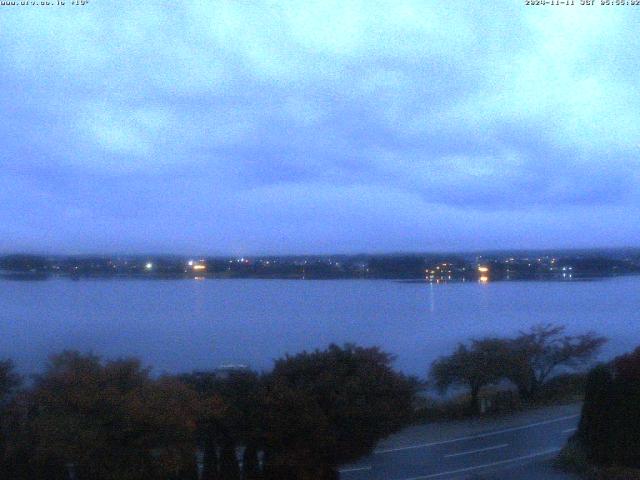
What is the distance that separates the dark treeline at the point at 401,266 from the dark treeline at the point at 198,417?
52.5ft

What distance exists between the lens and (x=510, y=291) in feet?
119

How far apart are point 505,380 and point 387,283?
13.0 m

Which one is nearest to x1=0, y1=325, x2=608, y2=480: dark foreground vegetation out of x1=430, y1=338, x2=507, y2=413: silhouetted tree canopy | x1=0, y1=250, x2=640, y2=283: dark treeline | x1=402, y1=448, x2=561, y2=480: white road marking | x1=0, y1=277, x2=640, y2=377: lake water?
x1=402, y1=448, x2=561, y2=480: white road marking

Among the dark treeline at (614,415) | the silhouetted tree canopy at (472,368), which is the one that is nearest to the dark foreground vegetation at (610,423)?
the dark treeline at (614,415)

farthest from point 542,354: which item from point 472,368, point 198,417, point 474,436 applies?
point 198,417

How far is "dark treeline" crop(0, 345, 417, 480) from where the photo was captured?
8.53 m

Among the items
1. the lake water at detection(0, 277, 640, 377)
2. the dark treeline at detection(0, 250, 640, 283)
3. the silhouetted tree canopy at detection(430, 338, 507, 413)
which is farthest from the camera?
the dark treeline at detection(0, 250, 640, 283)

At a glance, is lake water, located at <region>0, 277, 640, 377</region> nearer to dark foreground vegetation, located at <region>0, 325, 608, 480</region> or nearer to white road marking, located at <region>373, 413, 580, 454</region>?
white road marking, located at <region>373, 413, 580, 454</region>

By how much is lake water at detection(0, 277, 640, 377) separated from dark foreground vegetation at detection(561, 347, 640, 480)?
986cm

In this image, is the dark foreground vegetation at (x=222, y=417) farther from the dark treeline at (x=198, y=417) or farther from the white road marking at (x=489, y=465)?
the white road marking at (x=489, y=465)

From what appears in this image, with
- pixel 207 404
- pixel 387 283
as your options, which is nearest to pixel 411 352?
pixel 387 283

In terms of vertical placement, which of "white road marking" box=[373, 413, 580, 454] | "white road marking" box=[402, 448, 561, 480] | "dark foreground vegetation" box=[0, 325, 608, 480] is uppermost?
"dark foreground vegetation" box=[0, 325, 608, 480]

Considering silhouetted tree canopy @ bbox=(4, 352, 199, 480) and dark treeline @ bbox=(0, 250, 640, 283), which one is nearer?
silhouetted tree canopy @ bbox=(4, 352, 199, 480)

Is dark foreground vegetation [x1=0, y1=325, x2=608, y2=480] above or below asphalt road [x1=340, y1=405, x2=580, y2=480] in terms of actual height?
above
